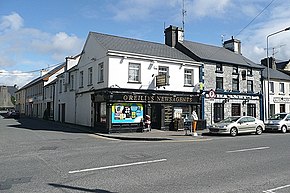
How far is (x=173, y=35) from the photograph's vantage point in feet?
94.8

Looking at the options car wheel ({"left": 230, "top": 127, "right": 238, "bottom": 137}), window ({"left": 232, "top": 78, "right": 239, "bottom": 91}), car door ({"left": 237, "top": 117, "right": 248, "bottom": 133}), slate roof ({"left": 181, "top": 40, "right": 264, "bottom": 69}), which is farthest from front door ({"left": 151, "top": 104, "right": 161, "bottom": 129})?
window ({"left": 232, "top": 78, "right": 239, "bottom": 91})

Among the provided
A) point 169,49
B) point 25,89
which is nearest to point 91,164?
point 169,49

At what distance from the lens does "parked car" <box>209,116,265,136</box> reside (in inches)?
764

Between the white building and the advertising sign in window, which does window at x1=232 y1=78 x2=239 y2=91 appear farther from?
the advertising sign in window

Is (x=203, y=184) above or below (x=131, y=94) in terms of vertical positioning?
below

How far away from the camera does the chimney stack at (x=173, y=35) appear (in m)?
28.8

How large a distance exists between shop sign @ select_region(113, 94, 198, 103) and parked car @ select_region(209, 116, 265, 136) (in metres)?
4.41

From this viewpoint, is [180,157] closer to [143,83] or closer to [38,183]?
[38,183]

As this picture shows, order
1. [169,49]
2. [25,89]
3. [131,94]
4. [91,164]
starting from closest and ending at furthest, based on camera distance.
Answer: [91,164] < [131,94] < [169,49] < [25,89]

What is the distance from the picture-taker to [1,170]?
26.1ft

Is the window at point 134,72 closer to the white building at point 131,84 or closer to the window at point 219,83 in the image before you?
the white building at point 131,84

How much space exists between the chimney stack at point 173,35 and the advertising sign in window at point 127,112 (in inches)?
408

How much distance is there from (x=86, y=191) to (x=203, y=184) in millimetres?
2678

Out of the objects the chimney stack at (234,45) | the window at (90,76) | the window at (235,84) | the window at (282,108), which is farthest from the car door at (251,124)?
the window at (282,108)
